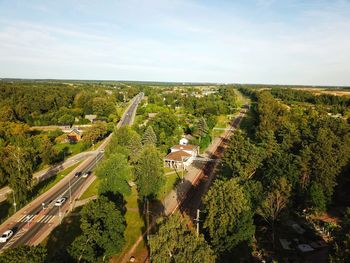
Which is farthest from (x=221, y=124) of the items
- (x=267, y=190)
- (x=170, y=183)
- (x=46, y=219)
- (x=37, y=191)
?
(x=46, y=219)

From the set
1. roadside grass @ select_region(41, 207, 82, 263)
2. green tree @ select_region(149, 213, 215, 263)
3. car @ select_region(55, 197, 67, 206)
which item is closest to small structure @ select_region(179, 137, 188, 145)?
car @ select_region(55, 197, 67, 206)

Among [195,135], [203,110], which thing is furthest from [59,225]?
[203,110]

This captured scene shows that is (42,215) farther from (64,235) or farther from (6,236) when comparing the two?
(64,235)

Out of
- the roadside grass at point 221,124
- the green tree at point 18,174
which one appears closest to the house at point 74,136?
the roadside grass at point 221,124

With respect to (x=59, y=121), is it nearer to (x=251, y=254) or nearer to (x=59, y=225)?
(x=59, y=225)

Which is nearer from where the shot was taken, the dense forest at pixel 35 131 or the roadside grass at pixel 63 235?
the roadside grass at pixel 63 235

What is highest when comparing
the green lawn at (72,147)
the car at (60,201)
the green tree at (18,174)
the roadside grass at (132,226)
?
the green tree at (18,174)

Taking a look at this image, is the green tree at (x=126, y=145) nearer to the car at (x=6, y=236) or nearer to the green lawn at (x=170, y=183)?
the green lawn at (x=170, y=183)
